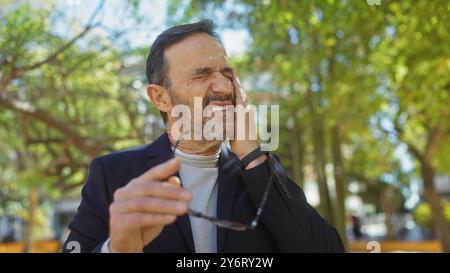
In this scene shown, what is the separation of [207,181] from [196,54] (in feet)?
1.43

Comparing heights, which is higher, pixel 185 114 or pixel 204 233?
pixel 185 114

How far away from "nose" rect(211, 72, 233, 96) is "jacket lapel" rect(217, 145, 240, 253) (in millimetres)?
236

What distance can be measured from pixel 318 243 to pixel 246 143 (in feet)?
1.27

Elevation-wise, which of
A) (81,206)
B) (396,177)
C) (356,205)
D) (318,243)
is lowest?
(356,205)

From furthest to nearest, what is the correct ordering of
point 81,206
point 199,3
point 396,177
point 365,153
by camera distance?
point 396,177 → point 365,153 → point 199,3 → point 81,206

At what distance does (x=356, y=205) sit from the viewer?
90.6 feet

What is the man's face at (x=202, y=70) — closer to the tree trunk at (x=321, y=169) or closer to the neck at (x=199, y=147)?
the neck at (x=199, y=147)

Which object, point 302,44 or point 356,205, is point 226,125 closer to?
point 302,44

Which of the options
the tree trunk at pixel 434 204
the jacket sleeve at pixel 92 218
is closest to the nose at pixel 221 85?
the jacket sleeve at pixel 92 218

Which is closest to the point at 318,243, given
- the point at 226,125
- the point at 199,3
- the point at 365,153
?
the point at 226,125

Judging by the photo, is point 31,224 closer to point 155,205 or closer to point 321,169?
point 321,169

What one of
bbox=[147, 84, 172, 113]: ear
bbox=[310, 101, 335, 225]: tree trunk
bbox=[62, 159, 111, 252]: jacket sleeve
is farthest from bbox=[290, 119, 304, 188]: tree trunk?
bbox=[62, 159, 111, 252]: jacket sleeve

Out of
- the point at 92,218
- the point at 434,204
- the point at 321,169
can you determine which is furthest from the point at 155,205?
the point at 434,204

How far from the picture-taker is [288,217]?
60.7 inches
